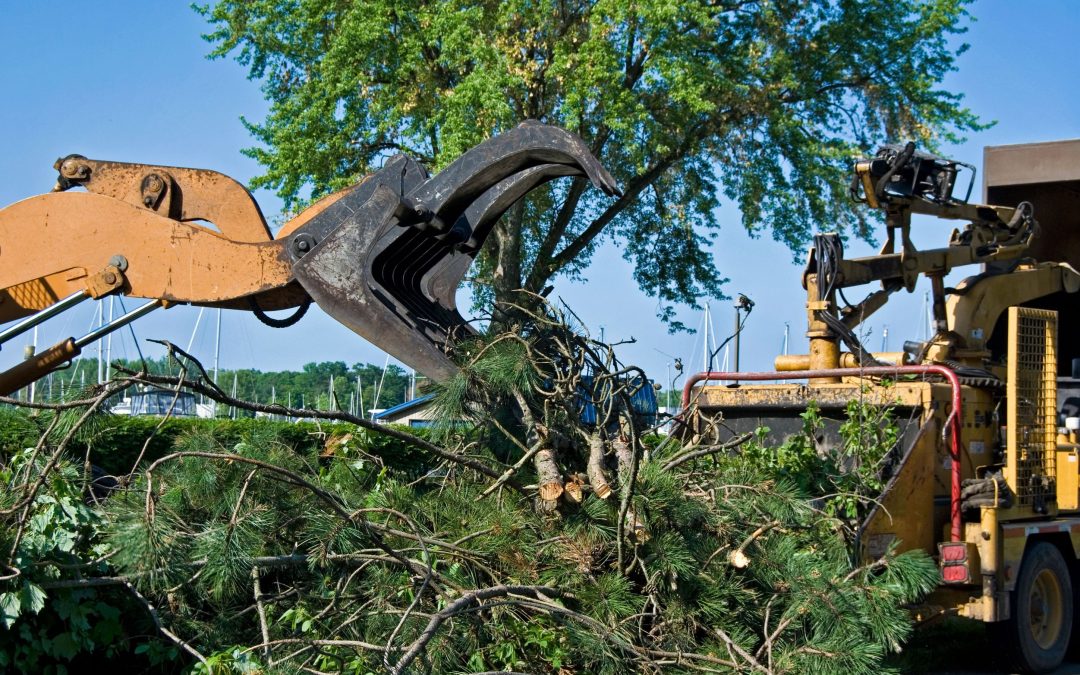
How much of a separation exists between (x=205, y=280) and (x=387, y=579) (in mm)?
1625

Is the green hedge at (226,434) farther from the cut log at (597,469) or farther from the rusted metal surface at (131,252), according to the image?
the cut log at (597,469)

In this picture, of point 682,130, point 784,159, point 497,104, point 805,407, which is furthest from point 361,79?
point 805,407

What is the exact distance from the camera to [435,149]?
20078 millimetres

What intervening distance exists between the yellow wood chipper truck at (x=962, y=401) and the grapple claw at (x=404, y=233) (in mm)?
1756

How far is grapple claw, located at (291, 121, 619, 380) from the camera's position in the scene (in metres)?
5.42

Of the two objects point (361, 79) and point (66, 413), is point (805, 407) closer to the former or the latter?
point (66, 413)

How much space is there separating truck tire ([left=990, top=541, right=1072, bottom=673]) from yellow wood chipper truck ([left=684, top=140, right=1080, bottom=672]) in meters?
0.01

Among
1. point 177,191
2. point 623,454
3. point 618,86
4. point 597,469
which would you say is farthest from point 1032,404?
point 618,86

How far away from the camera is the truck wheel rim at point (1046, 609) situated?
322 inches

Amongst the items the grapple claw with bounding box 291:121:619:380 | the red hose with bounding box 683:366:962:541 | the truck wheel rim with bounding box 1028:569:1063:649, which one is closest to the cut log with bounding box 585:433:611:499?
the grapple claw with bounding box 291:121:619:380

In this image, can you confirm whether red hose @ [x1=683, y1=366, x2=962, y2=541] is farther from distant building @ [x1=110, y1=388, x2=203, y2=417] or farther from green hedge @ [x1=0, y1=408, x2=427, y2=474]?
distant building @ [x1=110, y1=388, x2=203, y2=417]

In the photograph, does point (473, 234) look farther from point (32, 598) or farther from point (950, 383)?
point (950, 383)

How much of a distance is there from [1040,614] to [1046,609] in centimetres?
7

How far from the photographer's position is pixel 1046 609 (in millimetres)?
8281
